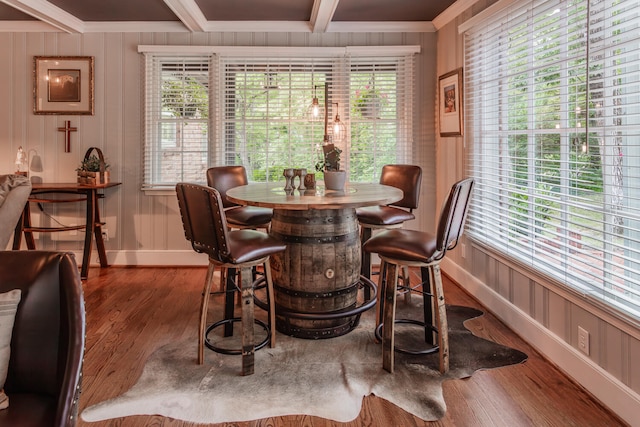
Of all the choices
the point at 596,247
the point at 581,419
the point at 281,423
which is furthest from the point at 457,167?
the point at 281,423

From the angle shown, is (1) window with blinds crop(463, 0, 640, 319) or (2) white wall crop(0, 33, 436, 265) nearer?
(1) window with blinds crop(463, 0, 640, 319)

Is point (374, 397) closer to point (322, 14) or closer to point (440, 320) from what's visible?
point (440, 320)

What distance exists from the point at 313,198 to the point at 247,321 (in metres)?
0.72

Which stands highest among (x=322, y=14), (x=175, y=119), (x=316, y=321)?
(x=322, y=14)

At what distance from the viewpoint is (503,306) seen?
294 cm

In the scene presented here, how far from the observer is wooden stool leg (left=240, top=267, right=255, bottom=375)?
2145mm

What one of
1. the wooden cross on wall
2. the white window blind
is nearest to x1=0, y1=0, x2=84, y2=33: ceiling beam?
the white window blind

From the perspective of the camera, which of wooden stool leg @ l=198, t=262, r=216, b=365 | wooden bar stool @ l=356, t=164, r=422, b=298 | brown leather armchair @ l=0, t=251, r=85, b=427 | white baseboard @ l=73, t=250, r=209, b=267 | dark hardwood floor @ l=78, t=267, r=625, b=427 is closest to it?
brown leather armchair @ l=0, t=251, r=85, b=427

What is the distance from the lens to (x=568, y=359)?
2236mm

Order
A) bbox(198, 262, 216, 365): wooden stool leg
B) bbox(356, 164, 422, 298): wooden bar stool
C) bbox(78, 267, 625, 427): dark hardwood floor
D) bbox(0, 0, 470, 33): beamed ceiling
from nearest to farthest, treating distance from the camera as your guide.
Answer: bbox(78, 267, 625, 427): dark hardwood floor
bbox(198, 262, 216, 365): wooden stool leg
bbox(356, 164, 422, 298): wooden bar stool
bbox(0, 0, 470, 33): beamed ceiling

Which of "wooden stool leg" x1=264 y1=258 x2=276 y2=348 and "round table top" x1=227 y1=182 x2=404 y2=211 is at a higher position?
"round table top" x1=227 y1=182 x2=404 y2=211

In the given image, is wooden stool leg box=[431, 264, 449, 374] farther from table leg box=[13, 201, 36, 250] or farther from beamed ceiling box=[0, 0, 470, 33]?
table leg box=[13, 201, 36, 250]

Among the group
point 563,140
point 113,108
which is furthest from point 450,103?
point 113,108

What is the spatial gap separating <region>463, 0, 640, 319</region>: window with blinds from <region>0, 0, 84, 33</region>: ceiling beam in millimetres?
3491
